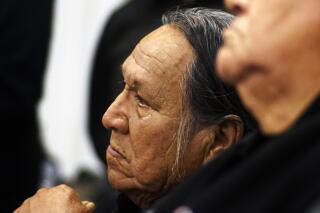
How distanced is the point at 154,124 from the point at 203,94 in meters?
0.15

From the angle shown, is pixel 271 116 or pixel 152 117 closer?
pixel 271 116

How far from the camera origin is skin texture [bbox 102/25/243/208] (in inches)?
87.5

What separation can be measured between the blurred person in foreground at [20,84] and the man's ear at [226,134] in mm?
1744

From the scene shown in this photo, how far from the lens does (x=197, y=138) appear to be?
225 centimetres

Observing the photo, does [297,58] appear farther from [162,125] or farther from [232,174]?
[162,125]

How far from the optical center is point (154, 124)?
7.32ft

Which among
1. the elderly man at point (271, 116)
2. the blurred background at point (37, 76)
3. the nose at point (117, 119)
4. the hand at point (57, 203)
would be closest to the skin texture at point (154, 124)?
the nose at point (117, 119)

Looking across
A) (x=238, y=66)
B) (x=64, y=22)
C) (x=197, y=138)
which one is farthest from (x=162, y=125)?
(x=64, y=22)

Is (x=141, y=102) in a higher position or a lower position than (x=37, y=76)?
higher

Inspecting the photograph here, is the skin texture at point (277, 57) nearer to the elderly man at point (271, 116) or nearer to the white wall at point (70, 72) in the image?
the elderly man at point (271, 116)

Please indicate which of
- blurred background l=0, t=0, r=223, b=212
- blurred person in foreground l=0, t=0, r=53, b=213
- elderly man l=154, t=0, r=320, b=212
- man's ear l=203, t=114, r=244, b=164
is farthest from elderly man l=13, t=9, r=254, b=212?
blurred person in foreground l=0, t=0, r=53, b=213

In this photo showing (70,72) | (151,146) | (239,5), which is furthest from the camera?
(70,72)

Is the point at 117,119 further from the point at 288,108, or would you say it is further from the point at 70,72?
the point at 70,72

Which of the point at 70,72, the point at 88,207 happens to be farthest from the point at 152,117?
the point at 70,72
